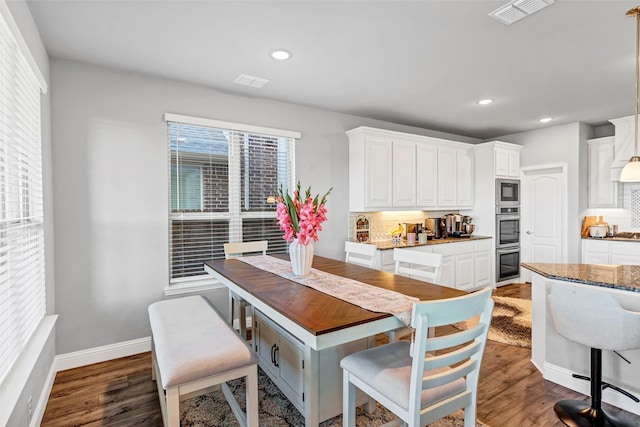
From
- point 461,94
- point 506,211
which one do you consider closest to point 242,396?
point 461,94

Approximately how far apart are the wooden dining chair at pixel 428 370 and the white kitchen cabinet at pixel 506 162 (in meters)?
4.63

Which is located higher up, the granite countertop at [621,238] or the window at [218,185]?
the window at [218,185]

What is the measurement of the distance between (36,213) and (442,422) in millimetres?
3071

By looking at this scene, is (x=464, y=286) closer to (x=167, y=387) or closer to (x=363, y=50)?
(x=363, y=50)

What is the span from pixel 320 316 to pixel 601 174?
19.2 ft

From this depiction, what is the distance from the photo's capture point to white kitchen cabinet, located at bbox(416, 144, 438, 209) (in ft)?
16.4

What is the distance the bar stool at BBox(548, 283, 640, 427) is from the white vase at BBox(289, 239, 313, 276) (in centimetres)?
158

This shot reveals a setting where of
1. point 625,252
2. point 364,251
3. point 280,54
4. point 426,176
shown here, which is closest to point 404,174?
point 426,176

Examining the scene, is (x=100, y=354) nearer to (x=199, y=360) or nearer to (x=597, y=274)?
(x=199, y=360)

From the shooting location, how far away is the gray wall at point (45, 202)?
1.93m

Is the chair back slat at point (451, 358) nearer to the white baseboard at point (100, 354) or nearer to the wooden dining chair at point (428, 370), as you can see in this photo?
the wooden dining chair at point (428, 370)

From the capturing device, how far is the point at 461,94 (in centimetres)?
387

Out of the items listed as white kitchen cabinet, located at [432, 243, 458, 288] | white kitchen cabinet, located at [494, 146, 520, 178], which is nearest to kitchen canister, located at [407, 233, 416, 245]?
white kitchen cabinet, located at [432, 243, 458, 288]

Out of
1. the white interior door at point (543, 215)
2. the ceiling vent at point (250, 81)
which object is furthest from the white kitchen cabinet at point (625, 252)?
the ceiling vent at point (250, 81)
